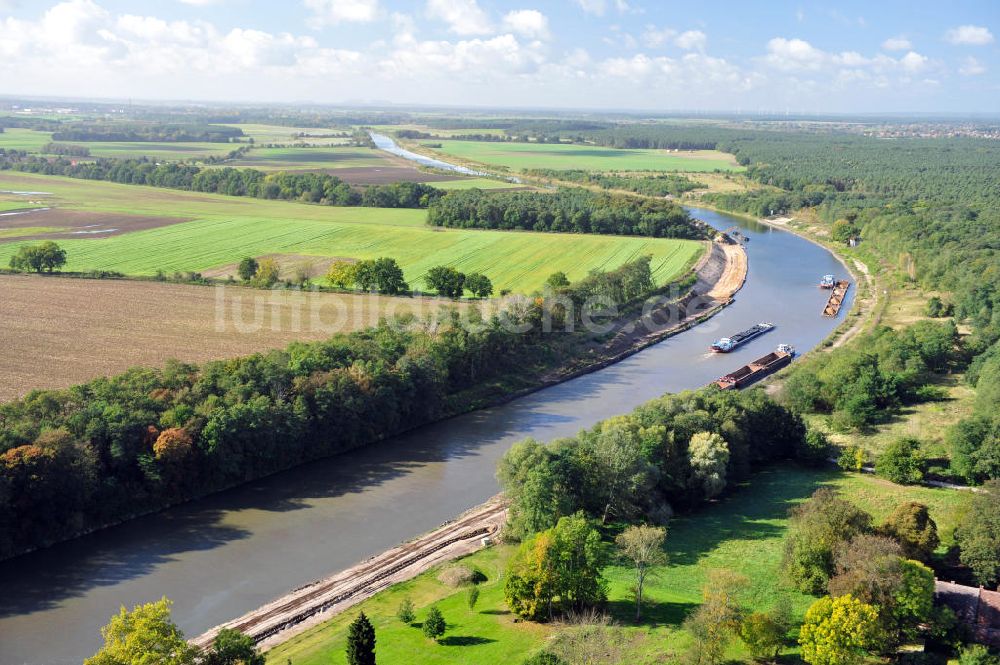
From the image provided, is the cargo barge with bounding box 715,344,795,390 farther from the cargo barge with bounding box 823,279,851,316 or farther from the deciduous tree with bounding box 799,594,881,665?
the deciduous tree with bounding box 799,594,881,665

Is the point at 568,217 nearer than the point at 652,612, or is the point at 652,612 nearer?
the point at 652,612

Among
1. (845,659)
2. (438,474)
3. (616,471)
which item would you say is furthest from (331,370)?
(845,659)

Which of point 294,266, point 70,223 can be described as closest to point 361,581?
point 294,266

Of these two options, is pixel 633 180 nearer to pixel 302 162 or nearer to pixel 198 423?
pixel 302 162

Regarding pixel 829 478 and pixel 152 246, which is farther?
pixel 152 246

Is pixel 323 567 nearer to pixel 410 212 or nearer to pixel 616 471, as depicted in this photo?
pixel 616 471

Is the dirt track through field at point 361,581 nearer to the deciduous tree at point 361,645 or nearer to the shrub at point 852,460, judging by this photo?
the deciduous tree at point 361,645
